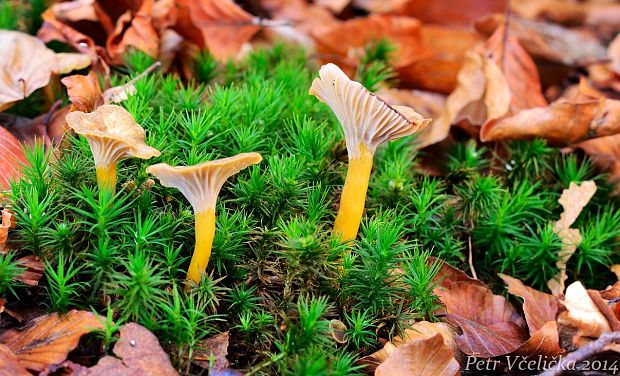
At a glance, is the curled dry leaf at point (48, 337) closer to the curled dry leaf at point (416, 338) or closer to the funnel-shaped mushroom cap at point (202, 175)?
the funnel-shaped mushroom cap at point (202, 175)

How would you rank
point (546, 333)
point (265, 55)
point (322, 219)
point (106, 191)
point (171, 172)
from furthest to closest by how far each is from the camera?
point (265, 55) < point (322, 219) < point (546, 333) < point (106, 191) < point (171, 172)

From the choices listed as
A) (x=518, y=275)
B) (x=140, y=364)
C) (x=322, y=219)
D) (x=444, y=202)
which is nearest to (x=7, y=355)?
(x=140, y=364)

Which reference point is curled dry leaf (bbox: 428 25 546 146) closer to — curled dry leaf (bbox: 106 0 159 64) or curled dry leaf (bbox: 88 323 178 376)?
curled dry leaf (bbox: 106 0 159 64)

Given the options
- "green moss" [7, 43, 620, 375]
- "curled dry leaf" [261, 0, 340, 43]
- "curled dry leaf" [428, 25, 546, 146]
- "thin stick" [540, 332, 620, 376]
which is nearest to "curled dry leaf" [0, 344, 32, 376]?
"green moss" [7, 43, 620, 375]

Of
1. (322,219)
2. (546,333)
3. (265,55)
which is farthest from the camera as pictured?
(265,55)

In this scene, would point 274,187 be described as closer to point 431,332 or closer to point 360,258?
point 360,258
